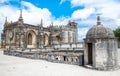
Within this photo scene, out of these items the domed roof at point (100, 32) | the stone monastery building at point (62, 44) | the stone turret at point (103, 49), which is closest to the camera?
the stone turret at point (103, 49)

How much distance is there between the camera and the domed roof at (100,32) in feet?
29.2

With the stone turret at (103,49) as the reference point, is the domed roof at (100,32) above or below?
Result: above

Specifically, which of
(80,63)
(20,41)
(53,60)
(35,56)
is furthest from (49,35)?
(80,63)

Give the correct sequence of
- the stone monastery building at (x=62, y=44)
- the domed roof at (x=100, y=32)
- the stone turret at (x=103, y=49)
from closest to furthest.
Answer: the stone turret at (x=103, y=49) < the stone monastery building at (x=62, y=44) < the domed roof at (x=100, y=32)

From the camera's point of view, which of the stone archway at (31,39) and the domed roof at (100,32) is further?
the stone archway at (31,39)

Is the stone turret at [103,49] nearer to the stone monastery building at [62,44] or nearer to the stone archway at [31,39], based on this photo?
the stone monastery building at [62,44]

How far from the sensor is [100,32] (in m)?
9.03

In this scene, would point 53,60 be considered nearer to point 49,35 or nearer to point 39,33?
point 39,33

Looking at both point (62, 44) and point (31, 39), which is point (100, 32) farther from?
point (31, 39)

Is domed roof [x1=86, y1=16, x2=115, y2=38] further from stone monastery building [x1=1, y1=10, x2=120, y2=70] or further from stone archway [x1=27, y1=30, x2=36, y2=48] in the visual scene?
stone archway [x1=27, y1=30, x2=36, y2=48]

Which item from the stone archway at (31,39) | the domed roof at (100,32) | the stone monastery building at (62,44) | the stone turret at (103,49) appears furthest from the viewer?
the stone archway at (31,39)

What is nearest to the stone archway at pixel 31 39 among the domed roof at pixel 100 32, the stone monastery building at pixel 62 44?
the stone monastery building at pixel 62 44

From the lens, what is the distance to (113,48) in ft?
29.1

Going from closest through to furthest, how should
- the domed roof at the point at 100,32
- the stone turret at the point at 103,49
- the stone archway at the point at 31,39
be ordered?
the stone turret at the point at 103,49 < the domed roof at the point at 100,32 < the stone archway at the point at 31,39
